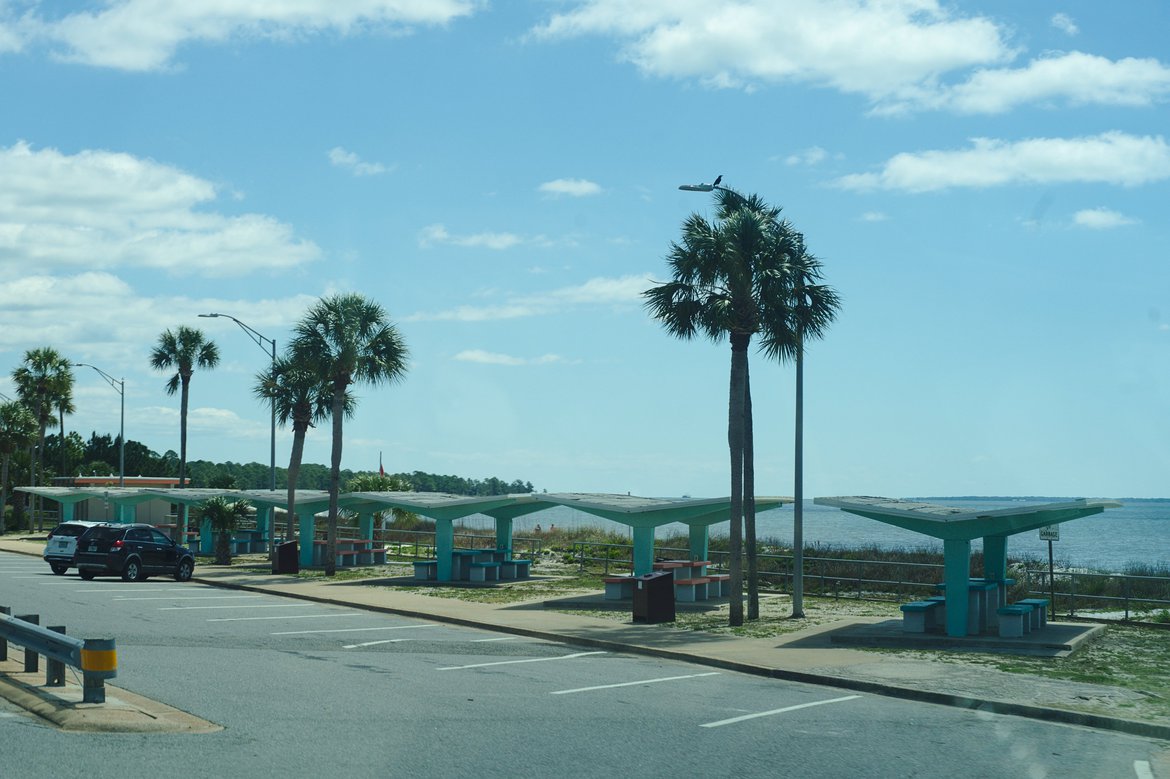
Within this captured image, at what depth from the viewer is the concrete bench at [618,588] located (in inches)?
1070

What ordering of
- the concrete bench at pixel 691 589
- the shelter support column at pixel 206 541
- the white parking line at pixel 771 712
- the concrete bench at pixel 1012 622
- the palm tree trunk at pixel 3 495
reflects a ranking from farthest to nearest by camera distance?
the palm tree trunk at pixel 3 495 → the shelter support column at pixel 206 541 → the concrete bench at pixel 691 589 → the concrete bench at pixel 1012 622 → the white parking line at pixel 771 712

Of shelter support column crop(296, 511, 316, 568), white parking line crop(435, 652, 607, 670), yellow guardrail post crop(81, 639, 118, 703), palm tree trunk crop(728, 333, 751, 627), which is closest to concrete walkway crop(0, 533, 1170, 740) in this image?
yellow guardrail post crop(81, 639, 118, 703)

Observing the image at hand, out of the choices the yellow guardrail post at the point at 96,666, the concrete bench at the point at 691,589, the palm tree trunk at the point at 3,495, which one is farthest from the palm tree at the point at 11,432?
the yellow guardrail post at the point at 96,666

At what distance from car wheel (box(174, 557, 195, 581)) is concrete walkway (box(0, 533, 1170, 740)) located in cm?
701

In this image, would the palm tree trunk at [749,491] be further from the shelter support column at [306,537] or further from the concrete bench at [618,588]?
the shelter support column at [306,537]

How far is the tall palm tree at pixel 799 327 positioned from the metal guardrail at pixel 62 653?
14.5 metres

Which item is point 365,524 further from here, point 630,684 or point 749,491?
point 630,684

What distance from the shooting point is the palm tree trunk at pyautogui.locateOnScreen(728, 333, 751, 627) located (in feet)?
73.3

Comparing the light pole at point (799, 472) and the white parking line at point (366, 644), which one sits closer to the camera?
the white parking line at point (366, 644)

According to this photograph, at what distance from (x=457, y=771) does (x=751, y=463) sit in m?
15.5

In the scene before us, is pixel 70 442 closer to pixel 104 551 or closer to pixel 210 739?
pixel 104 551

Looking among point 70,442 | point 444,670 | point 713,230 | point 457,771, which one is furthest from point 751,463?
point 70,442

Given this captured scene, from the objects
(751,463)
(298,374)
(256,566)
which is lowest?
(256,566)

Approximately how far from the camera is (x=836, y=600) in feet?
91.9
